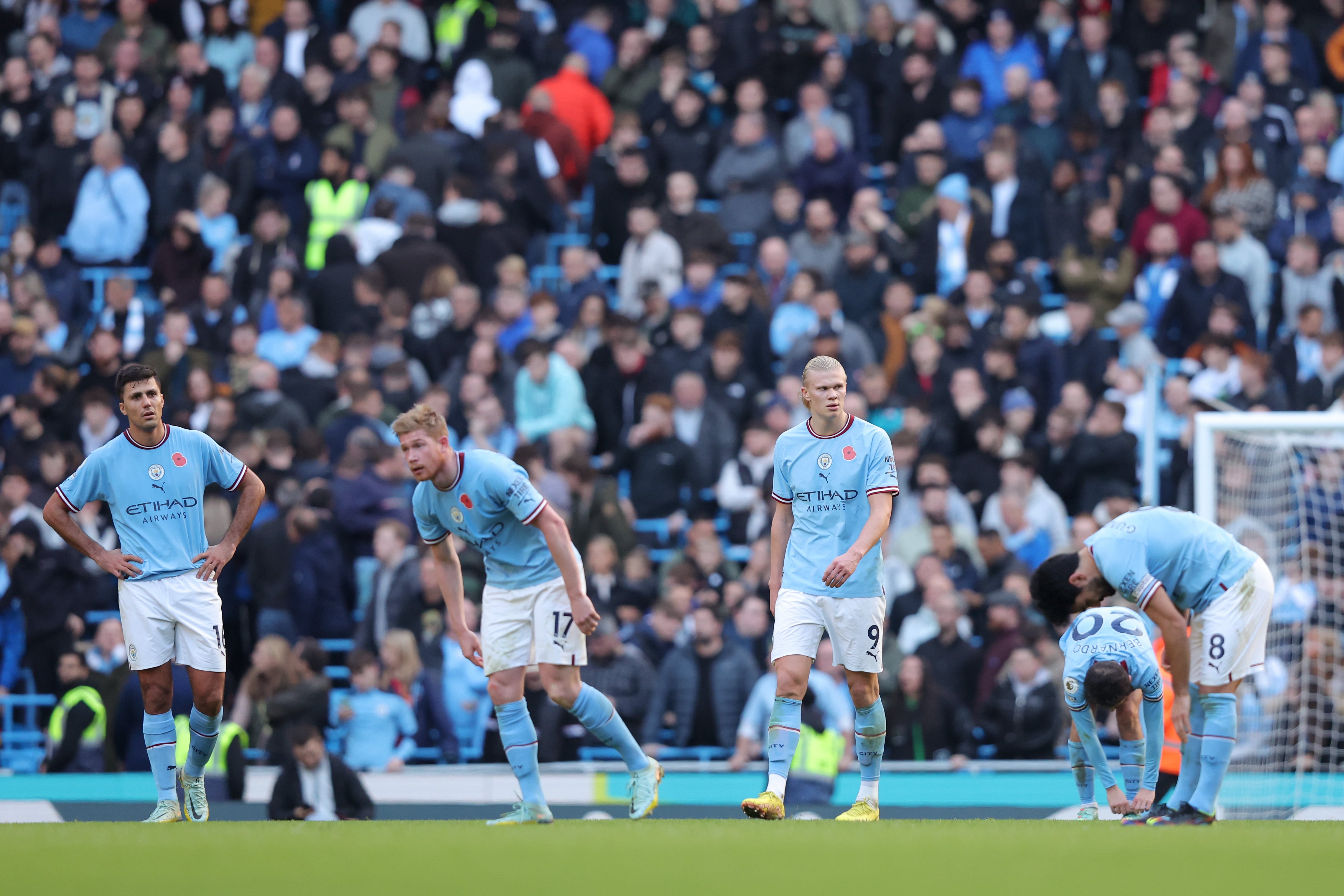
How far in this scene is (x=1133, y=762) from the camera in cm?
1048

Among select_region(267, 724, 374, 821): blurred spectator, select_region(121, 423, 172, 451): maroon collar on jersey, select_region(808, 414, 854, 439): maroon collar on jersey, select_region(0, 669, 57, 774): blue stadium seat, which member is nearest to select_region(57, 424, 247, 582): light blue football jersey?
select_region(121, 423, 172, 451): maroon collar on jersey

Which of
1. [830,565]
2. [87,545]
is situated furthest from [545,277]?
[830,565]

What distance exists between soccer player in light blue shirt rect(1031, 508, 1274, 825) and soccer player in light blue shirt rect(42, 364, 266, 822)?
480 centimetres

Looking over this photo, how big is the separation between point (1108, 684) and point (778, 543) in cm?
211

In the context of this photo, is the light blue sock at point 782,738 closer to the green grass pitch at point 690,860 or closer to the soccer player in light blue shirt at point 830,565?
the soccer player in light blue shirt at point 830,565

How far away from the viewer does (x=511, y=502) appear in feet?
34.3

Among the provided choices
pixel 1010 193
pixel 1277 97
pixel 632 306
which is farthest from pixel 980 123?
pixel 632 306

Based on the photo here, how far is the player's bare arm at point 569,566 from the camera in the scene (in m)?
10.2

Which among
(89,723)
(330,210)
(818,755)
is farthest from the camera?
(330,210)

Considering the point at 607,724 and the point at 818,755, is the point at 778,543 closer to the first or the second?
the point at 607,724

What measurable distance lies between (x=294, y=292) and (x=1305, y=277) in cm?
1055

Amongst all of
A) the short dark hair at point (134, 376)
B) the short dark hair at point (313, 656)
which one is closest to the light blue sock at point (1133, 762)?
the short dark hair at point (134, 376)

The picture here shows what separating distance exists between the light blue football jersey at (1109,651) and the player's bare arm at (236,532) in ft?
15.7

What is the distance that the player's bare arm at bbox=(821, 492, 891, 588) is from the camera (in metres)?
9.91
